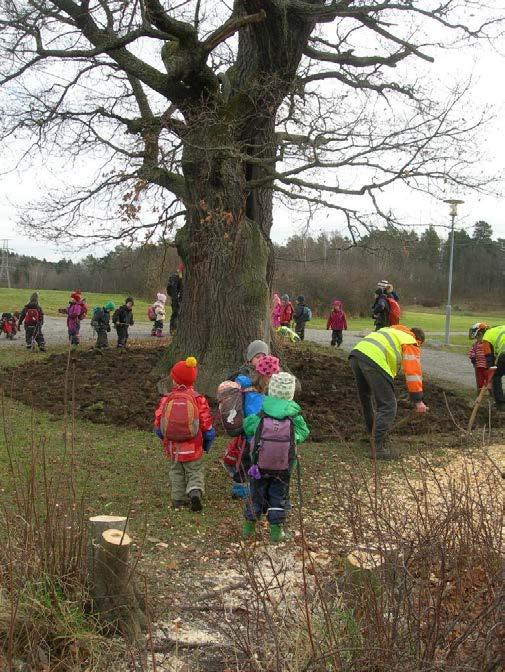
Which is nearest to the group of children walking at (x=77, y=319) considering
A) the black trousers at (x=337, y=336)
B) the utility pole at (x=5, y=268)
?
the black trousers at (x=337, y=336)

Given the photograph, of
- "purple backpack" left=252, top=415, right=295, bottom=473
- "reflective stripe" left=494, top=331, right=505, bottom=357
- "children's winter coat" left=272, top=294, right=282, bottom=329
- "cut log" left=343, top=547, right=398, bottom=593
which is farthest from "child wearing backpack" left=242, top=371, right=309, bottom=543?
"children's winter coat" left=272, top=294, right=282, bottom=329

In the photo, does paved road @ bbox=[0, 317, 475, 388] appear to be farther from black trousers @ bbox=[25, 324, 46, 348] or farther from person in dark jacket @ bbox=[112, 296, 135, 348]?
person in dark jacket @ bbox=[112, 296, 135, 348]

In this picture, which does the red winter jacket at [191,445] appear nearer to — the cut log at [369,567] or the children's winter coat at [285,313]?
the cut log at [369,567]

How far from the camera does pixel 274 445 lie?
A: 5168 millimetres

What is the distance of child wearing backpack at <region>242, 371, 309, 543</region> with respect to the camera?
203 inches

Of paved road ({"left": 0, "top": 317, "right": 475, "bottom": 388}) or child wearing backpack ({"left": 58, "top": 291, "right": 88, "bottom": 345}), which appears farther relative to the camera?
child wearing backpack ({"left": 58, "top": 291, "right": 88, "bottom": 345})

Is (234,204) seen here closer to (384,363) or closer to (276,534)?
(384,363)

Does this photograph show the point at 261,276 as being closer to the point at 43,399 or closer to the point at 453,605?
the point at 43,399

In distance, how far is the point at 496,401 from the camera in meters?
11.0

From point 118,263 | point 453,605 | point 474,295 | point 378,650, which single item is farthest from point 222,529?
point 474,295

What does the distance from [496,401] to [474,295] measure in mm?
62785

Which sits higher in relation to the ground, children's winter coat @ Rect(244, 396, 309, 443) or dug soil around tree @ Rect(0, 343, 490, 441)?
children's winter coat @ Rect(244, 396, 309, 443)

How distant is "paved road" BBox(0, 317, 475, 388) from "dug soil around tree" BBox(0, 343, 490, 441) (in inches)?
121

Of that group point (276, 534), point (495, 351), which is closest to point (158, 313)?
point (495, 351)
